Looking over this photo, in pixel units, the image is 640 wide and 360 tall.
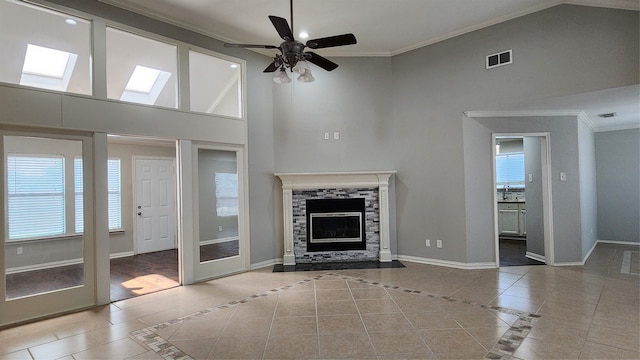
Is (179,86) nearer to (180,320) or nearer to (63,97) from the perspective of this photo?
(63,97)

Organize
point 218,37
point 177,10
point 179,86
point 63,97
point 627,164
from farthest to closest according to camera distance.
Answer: point 627,164, point 218,37, point 179,86, point 177,10, point 63,97

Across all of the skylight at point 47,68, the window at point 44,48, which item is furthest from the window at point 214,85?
the skylight at point 47,68

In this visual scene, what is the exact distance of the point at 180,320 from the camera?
3.26 metres

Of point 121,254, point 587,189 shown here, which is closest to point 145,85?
point 121,254

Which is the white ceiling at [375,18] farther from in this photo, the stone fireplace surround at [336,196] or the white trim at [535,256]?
the white trim at [535,256]

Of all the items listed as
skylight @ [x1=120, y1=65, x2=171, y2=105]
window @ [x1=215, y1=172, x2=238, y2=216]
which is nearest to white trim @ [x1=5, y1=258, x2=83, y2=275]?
window @ [x1=215, y1=172, x2=238, y2=216]

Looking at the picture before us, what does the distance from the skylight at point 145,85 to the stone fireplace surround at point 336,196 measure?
7.00 feet

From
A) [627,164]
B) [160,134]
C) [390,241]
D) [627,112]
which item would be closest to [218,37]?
[160,134]

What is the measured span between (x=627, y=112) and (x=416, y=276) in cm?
431

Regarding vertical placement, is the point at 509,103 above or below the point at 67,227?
above

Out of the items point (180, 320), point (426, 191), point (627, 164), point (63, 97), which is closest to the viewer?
point (180, 320)

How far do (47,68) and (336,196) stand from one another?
162 inches

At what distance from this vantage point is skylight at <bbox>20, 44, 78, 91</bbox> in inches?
134

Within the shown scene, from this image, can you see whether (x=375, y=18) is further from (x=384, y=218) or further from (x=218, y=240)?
(x=218, y=240)
